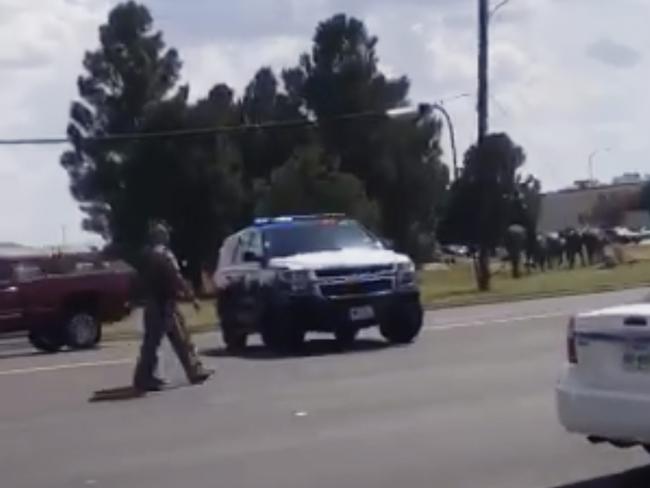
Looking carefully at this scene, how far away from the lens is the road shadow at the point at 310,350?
2553 centimetres

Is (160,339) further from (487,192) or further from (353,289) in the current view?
(487,192)

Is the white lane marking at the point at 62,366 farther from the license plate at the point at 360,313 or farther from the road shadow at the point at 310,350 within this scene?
the license plate at the point at 360,313

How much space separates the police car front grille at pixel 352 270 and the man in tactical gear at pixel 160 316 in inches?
186

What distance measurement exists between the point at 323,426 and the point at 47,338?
52.4ft

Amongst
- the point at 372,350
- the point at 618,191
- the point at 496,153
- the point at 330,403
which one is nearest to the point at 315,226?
the point at 372,350

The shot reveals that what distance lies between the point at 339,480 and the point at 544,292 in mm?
28820

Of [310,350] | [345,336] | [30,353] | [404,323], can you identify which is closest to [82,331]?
[30,353]

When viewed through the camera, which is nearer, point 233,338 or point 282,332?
point 282,332

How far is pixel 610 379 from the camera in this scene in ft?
39.7

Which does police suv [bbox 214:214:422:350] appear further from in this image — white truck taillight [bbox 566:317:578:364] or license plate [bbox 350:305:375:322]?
white truck taillight [bbox 566:317:578:364]

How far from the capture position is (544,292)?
41.6 metres

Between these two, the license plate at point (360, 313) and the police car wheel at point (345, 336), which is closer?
the license plate at point (360, 313)

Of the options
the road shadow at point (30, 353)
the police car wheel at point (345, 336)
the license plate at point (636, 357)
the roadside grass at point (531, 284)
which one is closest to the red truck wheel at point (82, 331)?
the road shadow at point (30, 353)

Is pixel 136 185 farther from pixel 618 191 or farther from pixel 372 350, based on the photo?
pixel 618 191
